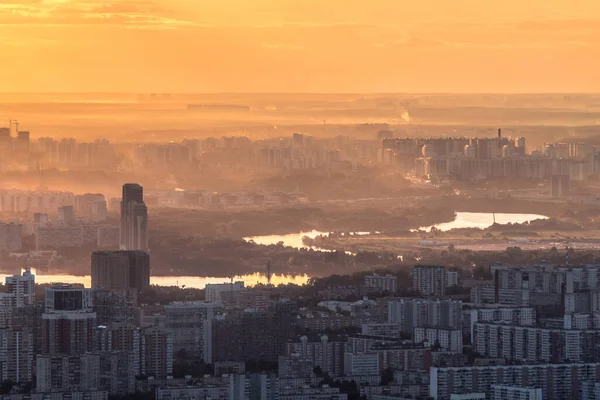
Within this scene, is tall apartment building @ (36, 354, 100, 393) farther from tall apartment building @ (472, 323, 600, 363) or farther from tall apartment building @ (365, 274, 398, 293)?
tall apartment building @ (365, 274, 398, 293)

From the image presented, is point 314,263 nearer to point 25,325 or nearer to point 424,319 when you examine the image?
point 424,319

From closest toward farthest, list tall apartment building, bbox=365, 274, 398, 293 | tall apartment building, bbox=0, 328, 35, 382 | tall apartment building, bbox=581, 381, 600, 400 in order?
1. tall apartment building, bbox=581, 381, 600, 400
2. tall apartment building, bbox=0, 328, 35, 382
3. tall apartment building, bbox=365, 274, 398, 293

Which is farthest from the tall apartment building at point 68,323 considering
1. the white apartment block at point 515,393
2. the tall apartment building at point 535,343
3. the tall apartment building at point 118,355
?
the white apartment block at point 515,393

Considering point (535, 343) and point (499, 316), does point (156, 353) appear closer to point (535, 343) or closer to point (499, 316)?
point (535, 343)

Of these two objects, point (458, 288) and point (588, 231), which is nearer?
point (458, 288)

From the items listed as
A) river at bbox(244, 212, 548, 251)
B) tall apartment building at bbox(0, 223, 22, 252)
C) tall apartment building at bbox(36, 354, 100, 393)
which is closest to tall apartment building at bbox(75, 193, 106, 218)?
tall apartment building at bbox(0, 223, 22, 252)

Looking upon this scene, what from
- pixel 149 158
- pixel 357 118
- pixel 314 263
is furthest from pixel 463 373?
pixel 357 118

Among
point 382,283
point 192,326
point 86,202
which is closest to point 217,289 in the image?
point 382,283
